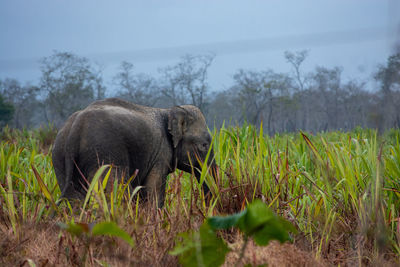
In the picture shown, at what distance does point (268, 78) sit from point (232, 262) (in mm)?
58808

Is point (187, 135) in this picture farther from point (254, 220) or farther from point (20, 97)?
point (20, 97)

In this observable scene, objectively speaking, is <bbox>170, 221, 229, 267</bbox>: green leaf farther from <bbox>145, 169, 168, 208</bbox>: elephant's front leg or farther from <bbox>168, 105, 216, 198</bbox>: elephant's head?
<bbox>168, 105, 216, 198</bbox>: elephant's head

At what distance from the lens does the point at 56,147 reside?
326 centimetres

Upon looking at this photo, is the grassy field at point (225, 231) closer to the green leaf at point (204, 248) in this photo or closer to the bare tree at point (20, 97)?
the green leaf at point (204, 248)

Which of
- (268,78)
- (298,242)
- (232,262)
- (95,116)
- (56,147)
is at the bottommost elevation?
(268,78)

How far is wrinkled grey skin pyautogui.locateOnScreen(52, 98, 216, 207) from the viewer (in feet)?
9.95

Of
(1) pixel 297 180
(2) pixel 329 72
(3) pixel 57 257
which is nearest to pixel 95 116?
(3) pixel 57 257

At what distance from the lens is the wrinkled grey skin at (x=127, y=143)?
3.03 metres

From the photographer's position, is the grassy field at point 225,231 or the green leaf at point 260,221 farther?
the grassy field at point 225,231

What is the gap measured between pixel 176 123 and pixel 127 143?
785 millimetres

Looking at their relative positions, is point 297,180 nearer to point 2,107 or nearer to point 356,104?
point 2,107

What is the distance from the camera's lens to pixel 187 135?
13.4ft

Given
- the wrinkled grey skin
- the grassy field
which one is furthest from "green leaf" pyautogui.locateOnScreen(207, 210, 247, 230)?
the wrinkled grey skin

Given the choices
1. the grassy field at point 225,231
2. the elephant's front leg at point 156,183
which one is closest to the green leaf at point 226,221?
the grassy field at point 225,231
